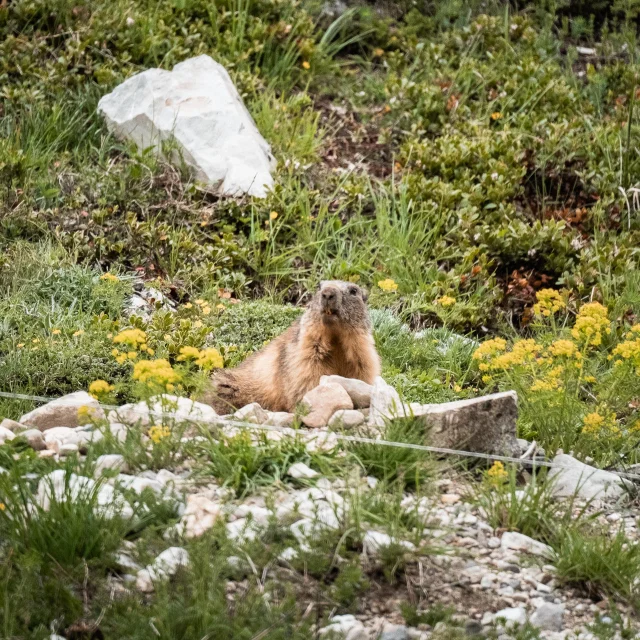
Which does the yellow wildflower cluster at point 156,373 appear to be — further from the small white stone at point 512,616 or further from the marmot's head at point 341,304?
the marmot's head at point 341,304

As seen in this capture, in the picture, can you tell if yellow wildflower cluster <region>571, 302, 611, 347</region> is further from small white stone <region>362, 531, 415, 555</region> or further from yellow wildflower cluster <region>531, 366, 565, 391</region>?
small white stone <region>362, 531, 415, 555</region>

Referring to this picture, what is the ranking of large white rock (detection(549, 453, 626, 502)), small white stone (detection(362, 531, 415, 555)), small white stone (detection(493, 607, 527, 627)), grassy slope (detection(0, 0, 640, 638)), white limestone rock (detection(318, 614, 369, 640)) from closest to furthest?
1. white limestone rock (detection(318, 614, 369, 640))
2. small white stone (detection(493, 607, 527, 627))
3. small white stone (detection(362, 531, 415, 555))
4. large white rock (detection(549, 453, 626, 502))
5. grassy slope (detection(0, 0, 640, 638))

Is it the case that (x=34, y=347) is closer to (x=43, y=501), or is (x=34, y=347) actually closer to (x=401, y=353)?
(x=401, y=353)

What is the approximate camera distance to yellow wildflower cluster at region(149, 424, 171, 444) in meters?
4.59

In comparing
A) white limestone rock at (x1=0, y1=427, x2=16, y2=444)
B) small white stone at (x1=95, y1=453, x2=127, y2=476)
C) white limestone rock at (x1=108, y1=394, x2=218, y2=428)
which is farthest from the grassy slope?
white limestone rock at (x1=0, y1=427, x2=16, y2=444)

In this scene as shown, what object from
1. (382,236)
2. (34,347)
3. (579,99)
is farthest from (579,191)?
(34,347)

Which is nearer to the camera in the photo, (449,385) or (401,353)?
(449,385)

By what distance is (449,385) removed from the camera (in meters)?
7.35

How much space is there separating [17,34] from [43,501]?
7.65 metres

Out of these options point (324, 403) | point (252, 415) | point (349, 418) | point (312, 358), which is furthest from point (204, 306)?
point (349, 418)

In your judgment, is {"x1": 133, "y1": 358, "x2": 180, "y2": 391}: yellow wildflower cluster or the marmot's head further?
the marmot's head

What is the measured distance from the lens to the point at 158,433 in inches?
181

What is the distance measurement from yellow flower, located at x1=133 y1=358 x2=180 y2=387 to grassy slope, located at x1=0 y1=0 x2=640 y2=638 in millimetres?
933

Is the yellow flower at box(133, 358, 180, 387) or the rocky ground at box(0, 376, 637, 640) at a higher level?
the yellow flower at box(133, 358, 180, 387)
